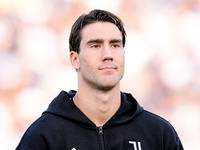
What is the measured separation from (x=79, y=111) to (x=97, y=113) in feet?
0.34

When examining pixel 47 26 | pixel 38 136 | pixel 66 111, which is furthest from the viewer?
pixel 47 26

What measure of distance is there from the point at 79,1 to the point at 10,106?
8.21 feet

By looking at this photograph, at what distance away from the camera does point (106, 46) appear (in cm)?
213

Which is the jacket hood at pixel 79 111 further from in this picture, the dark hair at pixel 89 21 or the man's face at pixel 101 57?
the dark hair at pixel 89 21

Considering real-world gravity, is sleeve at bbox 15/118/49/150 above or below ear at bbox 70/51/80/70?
below

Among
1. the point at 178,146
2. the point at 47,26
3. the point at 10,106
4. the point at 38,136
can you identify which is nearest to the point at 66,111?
the point at 38,136

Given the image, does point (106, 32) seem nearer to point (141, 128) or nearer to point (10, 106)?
point (141, 128)

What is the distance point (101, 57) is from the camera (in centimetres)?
210

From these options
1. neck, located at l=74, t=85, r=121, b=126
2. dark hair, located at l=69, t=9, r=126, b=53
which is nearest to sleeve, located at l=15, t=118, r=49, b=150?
neck, located at l=74, t=85, r=121, b=126

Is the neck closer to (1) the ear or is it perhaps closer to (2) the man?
(2) the man

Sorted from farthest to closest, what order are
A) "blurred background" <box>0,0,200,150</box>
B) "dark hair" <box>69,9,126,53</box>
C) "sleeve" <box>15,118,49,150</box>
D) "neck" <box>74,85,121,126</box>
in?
"blurred background" <box>0,0,200,150</box>
"dark hair" <box>69,9,126,53</box>
"neck" <box>74,85,121,126</box>
"sleeve" <box>15,118,49,150</box>

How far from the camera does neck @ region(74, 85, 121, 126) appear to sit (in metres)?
2.17

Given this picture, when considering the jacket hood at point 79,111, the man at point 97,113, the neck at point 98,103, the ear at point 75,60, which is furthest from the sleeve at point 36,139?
the ear at point 75,60

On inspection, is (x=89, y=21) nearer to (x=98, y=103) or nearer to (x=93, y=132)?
(x=98, y=103)
